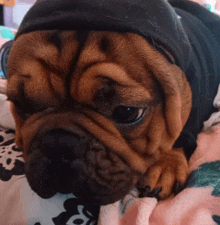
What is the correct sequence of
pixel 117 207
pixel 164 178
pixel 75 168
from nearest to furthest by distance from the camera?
pixel 75 168, pixel 117 207, pixel 164 178

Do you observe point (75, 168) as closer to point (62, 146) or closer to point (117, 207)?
point (62, 146)

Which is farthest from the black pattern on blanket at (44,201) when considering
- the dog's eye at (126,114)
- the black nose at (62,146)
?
the dog's eye at (126,114)

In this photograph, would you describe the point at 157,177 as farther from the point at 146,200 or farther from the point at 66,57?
the point at 66,57

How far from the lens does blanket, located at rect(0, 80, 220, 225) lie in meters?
0.83

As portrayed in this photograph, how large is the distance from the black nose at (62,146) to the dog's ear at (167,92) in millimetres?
351

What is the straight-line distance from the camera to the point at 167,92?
988mm

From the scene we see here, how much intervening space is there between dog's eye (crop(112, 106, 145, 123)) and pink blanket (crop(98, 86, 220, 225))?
31cm

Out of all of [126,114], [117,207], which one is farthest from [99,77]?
[117,207]

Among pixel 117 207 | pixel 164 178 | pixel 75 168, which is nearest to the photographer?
pixel 75 168

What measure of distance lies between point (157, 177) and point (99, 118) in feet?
1.25

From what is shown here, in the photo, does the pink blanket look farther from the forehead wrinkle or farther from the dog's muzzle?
the forehead wrinkle

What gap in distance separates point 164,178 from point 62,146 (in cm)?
49

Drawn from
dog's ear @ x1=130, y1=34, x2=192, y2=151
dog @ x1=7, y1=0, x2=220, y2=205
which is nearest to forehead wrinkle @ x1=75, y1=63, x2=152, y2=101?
dog @ x1=7, y1=0, x2=220, y2=205

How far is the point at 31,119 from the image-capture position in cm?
106
